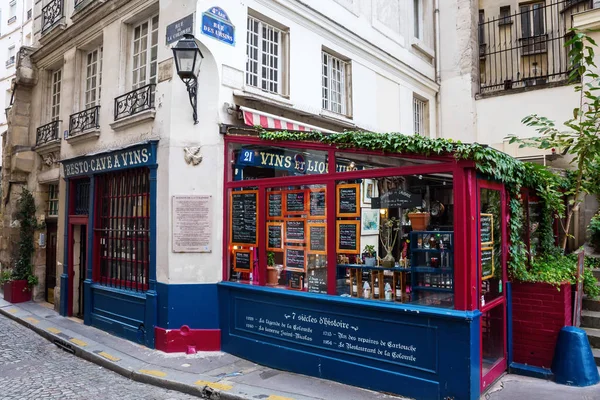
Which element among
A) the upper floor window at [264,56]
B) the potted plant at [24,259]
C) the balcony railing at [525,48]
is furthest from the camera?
the balcony railing at [525,48]

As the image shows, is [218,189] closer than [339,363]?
No

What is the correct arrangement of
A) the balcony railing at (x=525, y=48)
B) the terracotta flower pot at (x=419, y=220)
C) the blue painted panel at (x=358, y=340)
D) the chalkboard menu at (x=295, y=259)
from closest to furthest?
1. the blue painted panel at (x=358, y=340)
2. the terracotta flower pot at (x=419, y=220)
3. the chalkboard menu at (x=295, y=259)
4. the balcony railing at (x=525, y=48)

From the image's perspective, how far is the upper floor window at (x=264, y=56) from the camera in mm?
8266

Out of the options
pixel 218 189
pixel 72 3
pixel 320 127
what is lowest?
pixel 218 189

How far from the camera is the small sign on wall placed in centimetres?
717

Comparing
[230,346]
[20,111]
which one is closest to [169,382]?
[230,346]

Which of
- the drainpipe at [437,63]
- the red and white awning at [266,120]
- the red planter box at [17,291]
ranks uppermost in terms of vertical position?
the drainpipe at [437,63]

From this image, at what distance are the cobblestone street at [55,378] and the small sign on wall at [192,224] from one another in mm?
2083

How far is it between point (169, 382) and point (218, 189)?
2933 mm

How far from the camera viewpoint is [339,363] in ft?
18.8

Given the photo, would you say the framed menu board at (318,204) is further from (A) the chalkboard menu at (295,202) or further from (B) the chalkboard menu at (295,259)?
(B) the chalkboard menu at (295,259)

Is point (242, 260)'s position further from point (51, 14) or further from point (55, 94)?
point (51, 14)

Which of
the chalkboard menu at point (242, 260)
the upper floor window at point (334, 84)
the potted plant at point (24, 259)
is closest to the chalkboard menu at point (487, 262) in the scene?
the chalkboard menu at point (242, 260)

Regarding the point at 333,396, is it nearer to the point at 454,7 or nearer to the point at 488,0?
the point at 454,7
